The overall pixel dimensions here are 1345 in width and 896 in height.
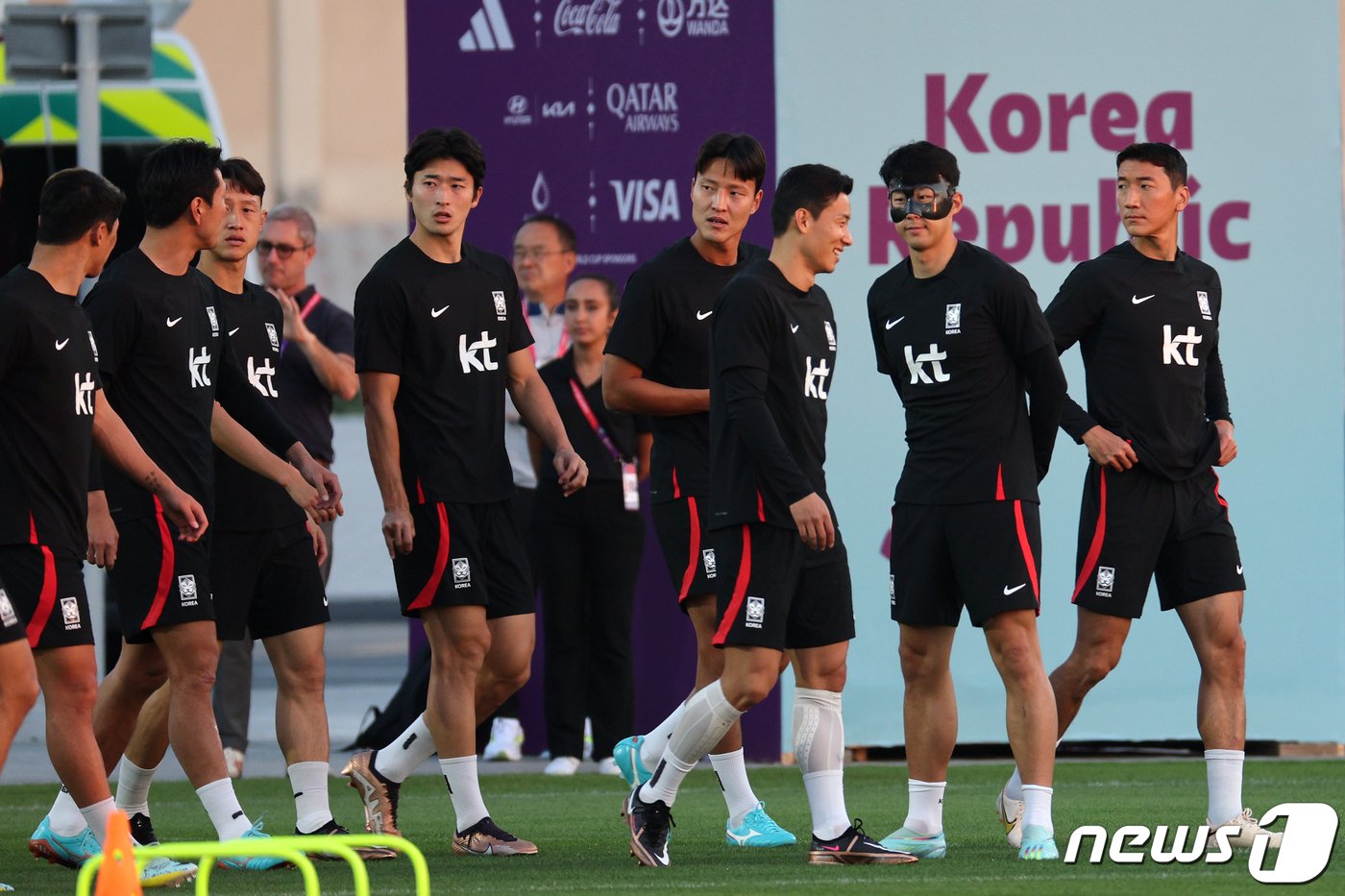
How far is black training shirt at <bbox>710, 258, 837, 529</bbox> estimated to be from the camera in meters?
6.64

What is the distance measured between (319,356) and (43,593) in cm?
384

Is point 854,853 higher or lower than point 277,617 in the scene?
lower

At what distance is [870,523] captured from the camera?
10.7 metres

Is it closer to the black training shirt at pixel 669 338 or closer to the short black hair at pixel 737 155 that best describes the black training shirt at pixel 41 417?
the black training shirt at pixel 669 338

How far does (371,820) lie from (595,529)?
328 centimetres

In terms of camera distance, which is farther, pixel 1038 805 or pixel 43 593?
pixel 1038 805

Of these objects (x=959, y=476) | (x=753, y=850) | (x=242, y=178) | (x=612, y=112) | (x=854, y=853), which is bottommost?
(x=753, y=850)

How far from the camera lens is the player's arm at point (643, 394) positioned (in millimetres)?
7457

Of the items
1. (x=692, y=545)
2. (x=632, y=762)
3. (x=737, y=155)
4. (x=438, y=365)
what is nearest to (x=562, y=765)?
(x=632, y=762)

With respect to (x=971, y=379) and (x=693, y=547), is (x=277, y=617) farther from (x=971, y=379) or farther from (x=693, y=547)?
(x=971, y=379)

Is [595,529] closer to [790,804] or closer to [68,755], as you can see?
[790,804]

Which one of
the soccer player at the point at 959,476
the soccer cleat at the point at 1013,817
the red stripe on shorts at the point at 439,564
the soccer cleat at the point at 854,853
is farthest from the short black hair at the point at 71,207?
the soccer cleat at the point at 1013,817

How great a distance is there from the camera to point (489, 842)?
718 cm

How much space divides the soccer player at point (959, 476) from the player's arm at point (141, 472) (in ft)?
7.01
